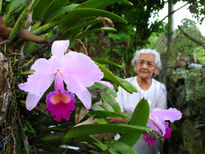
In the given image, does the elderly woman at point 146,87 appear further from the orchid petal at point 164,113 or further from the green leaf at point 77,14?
the green leaf at point 77,14

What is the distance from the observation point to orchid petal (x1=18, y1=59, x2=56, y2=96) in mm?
379

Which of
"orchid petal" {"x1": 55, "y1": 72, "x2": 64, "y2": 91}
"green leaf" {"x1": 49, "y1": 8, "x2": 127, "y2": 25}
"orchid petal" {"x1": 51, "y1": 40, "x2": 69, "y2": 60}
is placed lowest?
"orchid petal" {"x1": 55, "y1": 72, "x2": 64, "y2": 91}

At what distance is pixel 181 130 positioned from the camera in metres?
1.43

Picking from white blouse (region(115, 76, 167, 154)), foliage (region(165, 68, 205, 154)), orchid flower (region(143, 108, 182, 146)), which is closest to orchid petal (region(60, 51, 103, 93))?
orchid flower (region(143, 108, 182, 146))

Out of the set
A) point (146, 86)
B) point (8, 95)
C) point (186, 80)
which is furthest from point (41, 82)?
point (146, 86)

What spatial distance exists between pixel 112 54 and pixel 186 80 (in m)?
1.55

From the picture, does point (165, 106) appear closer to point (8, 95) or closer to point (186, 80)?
point (186, 80)

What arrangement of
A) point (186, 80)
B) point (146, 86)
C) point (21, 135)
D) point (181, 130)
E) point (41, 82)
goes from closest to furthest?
point (41, 82) → point (21, 135) → point (181, 130) → point (186, 80) → point (146, 86)

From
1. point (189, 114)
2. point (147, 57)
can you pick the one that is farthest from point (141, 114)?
point (147, 57)

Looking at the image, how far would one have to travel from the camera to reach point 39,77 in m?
0.40

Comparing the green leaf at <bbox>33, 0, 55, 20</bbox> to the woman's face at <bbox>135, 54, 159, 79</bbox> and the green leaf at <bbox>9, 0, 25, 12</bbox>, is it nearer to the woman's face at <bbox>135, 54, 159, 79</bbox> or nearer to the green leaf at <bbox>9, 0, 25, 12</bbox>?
the green leaf at <bbox>9, 0, 25, 12</bbox>

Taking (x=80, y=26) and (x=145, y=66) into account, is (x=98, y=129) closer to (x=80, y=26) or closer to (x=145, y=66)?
(x=80, y=26)

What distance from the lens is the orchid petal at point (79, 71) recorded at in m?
0.39

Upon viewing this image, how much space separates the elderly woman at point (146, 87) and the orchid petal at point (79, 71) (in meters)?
1.27
